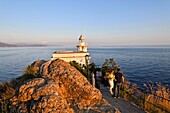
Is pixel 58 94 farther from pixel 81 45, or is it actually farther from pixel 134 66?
pixel 134 66

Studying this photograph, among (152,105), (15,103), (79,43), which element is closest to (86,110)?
(15,103)

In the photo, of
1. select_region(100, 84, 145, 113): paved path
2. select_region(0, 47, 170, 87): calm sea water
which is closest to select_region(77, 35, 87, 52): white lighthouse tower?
select_region(0, 47, 170, 87): calm sea water

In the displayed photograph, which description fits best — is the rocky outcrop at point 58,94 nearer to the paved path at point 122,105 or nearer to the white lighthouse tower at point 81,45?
the paved path at point 122,105

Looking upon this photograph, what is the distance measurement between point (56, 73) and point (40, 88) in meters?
1.92

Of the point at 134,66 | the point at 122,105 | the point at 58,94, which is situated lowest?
the point at 134,66

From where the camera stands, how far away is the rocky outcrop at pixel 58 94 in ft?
21.8

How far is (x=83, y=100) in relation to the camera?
27.7ft

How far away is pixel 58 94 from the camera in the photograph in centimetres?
730

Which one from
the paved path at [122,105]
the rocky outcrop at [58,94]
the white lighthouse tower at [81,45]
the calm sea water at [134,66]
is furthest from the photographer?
the calm sea water at [134,66]

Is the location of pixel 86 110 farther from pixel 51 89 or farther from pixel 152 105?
pixel 152 105

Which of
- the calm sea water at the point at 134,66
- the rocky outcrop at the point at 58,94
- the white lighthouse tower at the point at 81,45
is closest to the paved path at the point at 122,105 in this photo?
the rocky outcrop at the point at 58,94

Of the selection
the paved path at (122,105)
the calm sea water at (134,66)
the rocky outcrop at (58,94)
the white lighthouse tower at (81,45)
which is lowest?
the calm sea water at (134,66)

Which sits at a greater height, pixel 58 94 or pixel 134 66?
pixel 58 94

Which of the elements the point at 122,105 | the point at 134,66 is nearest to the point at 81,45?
the point at 122,105
